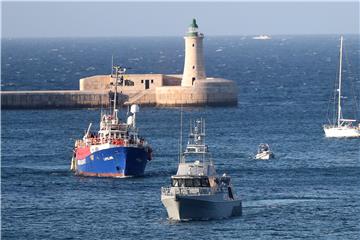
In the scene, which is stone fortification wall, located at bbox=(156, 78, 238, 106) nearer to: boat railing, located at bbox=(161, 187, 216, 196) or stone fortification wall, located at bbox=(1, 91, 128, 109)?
stone fortification wall, located at bbox=(1, 91, 128, 109)

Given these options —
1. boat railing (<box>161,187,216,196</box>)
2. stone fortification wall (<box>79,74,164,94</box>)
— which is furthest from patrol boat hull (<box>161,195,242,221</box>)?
stone fortification wall (<box>79,74,164,94</box>)

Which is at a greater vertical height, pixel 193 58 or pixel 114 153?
pixel 193 58

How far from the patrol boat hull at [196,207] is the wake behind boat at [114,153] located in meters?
20.0

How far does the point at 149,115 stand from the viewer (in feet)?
490

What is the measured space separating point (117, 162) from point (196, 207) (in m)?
22.1

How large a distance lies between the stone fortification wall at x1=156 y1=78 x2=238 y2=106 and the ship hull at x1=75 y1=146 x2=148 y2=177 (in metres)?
58.0

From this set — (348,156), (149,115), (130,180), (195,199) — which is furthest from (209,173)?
(149,115)

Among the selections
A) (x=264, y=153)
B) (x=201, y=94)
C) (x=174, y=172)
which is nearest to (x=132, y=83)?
(x=201, y=94)

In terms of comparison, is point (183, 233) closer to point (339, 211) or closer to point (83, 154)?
point (339, 211)

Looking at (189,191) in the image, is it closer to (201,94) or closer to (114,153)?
(114,153)

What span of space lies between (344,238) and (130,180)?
83.2 ft

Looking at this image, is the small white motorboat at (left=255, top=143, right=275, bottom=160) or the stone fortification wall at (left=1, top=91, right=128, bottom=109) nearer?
the small white motorboat at (left=255, top=143, right=275, bottom=160)

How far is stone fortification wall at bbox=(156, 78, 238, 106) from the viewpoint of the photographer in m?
158

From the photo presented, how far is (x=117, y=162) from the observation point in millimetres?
99250
